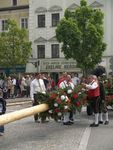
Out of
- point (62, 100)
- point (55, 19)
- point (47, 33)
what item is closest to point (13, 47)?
point (47, 33)

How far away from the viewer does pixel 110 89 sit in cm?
1805

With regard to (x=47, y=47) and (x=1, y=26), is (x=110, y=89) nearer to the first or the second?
(x=47, y=47)

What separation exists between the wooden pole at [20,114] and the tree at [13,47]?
33.9 meters

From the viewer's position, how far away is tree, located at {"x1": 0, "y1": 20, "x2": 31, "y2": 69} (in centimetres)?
4806

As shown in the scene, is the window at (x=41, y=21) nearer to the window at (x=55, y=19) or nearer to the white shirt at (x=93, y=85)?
the window at (x=55, y=19)

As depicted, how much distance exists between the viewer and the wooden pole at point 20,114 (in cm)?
1143

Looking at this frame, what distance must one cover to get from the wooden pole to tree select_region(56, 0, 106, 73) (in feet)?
100

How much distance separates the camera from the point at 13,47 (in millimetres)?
48281

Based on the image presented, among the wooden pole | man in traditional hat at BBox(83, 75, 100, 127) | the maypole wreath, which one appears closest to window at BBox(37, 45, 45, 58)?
man in traditional hat at BBox(83, 75, 100, 127)

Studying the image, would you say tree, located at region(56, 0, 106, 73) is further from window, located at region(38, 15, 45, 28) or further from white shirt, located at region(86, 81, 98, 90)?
white shirt, located at region(86, 81, 98, 90)

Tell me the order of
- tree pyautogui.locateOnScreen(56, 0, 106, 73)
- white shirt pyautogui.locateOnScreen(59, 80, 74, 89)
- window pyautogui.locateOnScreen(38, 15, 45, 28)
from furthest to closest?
1. window pyautogui.locateOnScreen(38, 15, 45, 28)
2. tree pyautogui.locateOnScreen(56, 0, 106, 73)
3. white shirt pyautogui.locateOnScreen(59, 80, 74, 89)

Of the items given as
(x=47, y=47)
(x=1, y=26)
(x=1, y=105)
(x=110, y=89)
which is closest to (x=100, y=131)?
(x=1, y=105)

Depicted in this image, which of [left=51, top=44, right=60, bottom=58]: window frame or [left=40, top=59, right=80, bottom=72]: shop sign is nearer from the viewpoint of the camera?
[left=40, top=59, right=80, bottom=72]: shop sign

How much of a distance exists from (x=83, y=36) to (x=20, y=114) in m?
33.3
